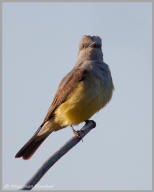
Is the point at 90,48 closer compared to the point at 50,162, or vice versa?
the point at 50,162

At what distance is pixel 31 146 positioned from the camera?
8.17 m

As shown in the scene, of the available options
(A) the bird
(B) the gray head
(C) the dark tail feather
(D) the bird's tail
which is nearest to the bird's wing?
(A) the bird

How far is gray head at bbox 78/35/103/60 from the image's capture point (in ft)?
29.3

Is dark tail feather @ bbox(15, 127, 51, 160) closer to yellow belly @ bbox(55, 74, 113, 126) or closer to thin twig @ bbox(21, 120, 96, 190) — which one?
yellow belly @ bbox(55, 74, 113, 126)

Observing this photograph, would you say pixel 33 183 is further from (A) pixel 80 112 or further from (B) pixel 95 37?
(B) pixel 95 37

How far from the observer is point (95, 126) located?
7520mm

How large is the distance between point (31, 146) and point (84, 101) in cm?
115

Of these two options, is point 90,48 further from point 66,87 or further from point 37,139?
point 37,139

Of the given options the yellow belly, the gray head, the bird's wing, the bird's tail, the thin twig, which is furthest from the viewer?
the gray head

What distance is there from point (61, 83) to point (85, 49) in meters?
0.87

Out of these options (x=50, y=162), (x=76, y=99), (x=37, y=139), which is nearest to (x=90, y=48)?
(x=76, y=99)

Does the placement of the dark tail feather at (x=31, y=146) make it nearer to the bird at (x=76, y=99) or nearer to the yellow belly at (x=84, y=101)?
the bird at (x=76, y=99)

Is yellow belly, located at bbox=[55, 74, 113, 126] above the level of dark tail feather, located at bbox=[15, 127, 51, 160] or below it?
above

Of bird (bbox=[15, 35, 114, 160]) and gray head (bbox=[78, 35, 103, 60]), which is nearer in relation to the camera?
bird (bbox=[15, 35, 114, 160])
